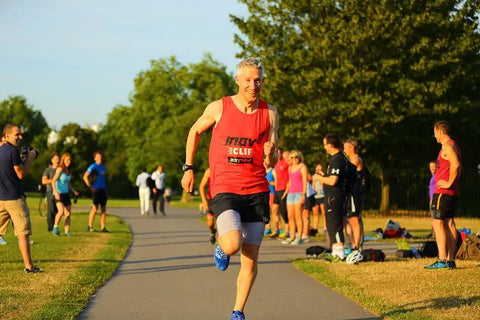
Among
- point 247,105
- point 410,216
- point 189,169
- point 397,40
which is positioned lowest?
point 410,216

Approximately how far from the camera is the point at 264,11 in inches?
1496

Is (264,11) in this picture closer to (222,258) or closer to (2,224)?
(2,224)

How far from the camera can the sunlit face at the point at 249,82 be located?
6750mm

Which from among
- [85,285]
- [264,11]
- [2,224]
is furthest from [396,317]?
[264,11]

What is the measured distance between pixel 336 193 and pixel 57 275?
4.58 meters

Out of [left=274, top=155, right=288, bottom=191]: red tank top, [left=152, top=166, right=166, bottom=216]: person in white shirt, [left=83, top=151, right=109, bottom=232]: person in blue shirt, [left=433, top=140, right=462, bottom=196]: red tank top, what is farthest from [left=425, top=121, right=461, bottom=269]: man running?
[left=152, top=166, right=166, bottom=216]: person in white shirt

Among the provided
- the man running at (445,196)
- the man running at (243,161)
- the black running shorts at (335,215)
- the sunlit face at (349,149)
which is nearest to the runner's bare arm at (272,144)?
the man running at (243,161)

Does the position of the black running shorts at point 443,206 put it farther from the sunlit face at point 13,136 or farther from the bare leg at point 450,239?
the sunlit face at point 13,136

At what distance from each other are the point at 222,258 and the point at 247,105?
53.0 inches

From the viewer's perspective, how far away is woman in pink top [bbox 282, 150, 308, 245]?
676 inches

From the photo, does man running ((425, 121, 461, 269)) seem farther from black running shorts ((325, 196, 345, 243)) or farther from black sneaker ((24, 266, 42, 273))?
black sneaker ((24, 266, 42, 273))

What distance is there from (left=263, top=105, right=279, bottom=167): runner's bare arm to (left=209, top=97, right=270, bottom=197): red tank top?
6cm

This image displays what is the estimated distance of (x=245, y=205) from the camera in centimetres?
671

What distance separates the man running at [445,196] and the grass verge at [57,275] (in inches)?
189
